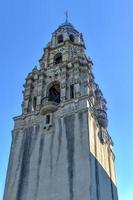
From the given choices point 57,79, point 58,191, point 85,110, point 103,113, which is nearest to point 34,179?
point 58,191

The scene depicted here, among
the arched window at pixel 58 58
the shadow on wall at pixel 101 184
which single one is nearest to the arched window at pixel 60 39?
the arched window at pixel 58 58

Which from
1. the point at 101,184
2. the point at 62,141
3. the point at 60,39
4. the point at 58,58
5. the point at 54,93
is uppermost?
the point at 60,39

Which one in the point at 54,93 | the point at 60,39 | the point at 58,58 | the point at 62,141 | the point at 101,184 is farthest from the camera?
the point at 60,39

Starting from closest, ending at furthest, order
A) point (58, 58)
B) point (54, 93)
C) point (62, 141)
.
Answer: point (62, 141) → point (54, 93) → point (58, 58)

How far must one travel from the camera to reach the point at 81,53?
4031cm

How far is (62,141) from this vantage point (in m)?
28.0

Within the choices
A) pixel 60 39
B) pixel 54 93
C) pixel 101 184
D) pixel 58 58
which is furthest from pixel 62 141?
pixel 60 39

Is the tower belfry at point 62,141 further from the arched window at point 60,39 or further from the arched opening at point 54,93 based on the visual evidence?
the arched window at point 60,39

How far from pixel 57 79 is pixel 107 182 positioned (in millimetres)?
11918

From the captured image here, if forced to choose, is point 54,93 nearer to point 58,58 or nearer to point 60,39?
point 58,58

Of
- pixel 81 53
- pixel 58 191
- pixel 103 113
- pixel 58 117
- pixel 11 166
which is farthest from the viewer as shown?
pixel 81 53

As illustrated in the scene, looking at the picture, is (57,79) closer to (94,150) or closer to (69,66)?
(69,66)

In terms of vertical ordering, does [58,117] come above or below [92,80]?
below

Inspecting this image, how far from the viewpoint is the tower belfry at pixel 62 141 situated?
25.4 metres
